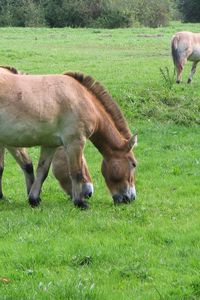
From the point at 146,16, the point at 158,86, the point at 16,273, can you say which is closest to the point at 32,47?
the point at 158,86

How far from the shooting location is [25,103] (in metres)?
8.80

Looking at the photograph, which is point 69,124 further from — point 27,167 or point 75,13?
point 75,13

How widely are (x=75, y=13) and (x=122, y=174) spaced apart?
2058 inches

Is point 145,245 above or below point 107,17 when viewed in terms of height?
above

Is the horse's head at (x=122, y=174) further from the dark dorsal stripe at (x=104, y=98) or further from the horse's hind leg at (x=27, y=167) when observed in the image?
the horse's hind leg at (x=27, y=167)

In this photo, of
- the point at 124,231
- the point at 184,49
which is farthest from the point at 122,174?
the point at 184,49

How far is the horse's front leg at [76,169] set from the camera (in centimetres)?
913

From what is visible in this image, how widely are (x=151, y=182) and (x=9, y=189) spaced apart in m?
2.53

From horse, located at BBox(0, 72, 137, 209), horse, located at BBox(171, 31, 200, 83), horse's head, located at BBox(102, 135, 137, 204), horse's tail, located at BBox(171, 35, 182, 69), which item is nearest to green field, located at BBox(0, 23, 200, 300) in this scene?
horse's head, located at BBox(102, 135, 137, 204)

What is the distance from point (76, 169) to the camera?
9.23 meters

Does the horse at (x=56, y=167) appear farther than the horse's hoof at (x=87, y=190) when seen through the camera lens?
Yes

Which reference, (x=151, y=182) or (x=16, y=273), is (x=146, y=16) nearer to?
(x=151, y=182)

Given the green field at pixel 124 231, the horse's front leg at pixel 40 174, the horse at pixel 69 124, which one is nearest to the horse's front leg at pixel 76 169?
the horse at pixel 69 124

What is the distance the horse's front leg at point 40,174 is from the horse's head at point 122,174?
0.90 m
